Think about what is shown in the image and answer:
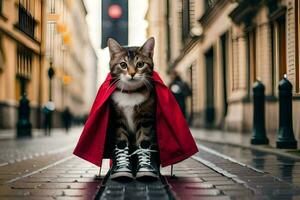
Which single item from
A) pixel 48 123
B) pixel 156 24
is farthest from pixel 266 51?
pixel 156 24

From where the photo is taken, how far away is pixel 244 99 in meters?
18.8

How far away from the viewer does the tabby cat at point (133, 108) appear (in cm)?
483

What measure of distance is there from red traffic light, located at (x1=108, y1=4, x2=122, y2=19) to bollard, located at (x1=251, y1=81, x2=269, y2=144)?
10.4ft

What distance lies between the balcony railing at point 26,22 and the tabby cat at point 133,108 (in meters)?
0.77

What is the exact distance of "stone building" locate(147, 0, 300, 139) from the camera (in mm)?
13281

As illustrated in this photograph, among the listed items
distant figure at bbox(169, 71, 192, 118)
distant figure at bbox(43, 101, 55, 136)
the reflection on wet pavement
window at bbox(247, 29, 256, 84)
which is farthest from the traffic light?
distant figure at bbox(43, 101, 55, 136)

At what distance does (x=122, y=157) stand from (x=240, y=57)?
15.5 meters

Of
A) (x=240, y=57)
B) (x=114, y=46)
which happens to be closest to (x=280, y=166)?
(x=114, y=46)

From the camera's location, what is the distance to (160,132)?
507cm

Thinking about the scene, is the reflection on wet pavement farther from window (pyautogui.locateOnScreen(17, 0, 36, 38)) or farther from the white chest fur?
window (pyautogui.locateOnScreen(17, 0, 36, 38))

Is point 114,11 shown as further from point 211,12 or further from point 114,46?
point 211,12

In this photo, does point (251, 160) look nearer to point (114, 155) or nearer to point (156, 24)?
point (114, 155)

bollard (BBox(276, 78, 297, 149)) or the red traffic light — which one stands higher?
the red traffic light

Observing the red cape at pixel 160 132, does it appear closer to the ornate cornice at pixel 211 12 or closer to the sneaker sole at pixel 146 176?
the sneaker sole at pixel 146 176
